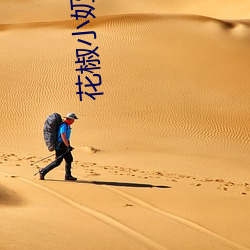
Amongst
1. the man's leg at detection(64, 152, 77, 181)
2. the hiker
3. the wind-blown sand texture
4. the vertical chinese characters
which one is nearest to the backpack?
the hiker

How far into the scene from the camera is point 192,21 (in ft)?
97.2

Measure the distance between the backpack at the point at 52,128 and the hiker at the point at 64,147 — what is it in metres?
0.07

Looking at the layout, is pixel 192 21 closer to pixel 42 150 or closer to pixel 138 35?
pixel 138 35

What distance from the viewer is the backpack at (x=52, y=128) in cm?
884

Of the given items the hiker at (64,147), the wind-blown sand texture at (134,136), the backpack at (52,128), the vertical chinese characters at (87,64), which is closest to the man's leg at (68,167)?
the hiker at (64,147)

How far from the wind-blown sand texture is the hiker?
26 centimetres

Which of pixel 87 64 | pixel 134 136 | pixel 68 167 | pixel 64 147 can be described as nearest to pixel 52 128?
pixel 64 147

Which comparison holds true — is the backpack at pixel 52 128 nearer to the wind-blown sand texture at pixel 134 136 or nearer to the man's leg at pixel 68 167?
the man's leg at pixel 68 167

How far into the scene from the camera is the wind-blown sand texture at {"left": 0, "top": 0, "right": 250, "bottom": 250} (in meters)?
6.19

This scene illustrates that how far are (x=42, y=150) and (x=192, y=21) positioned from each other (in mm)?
17528

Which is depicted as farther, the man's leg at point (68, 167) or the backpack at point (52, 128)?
the man's leg at point (68, 167)

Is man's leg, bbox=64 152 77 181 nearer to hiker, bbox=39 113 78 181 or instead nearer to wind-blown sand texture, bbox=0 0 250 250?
hiker, bbox=39 113 78 181

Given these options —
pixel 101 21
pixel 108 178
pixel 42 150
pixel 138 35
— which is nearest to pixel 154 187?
pixel 108 178

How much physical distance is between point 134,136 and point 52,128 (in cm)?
724
